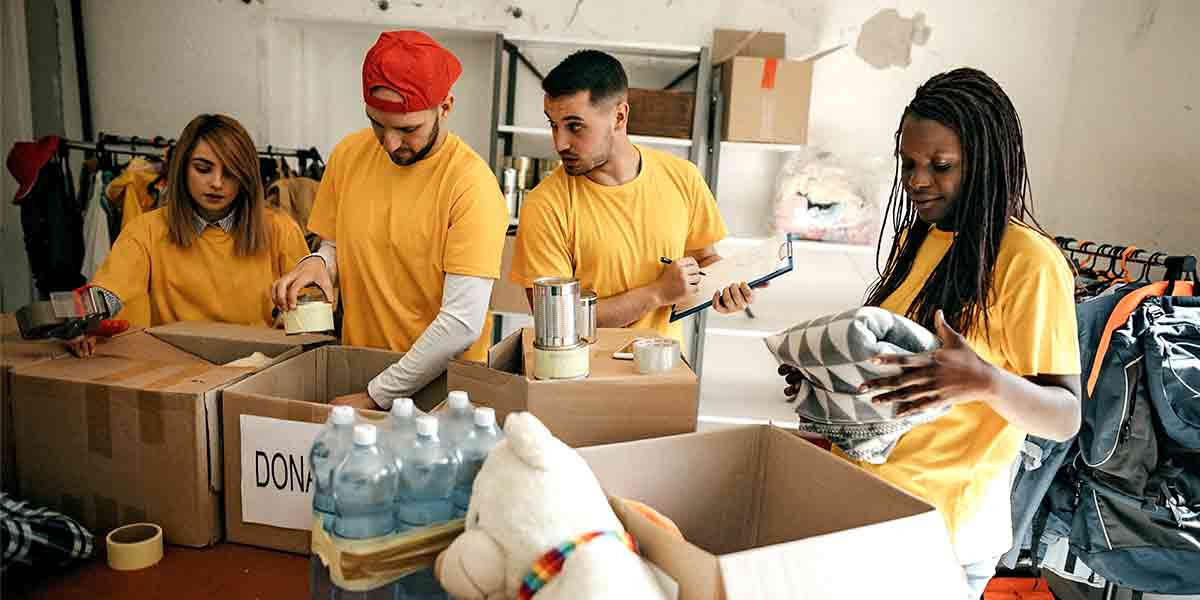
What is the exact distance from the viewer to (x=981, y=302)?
3.43 feet

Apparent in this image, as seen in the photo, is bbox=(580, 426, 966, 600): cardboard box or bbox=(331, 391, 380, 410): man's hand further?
bbox=(331, 391, 380, 410): man's hand

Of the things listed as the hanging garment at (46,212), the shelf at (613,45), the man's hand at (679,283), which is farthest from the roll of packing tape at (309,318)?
the shelf at (613,45)

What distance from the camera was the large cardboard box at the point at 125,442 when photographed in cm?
109

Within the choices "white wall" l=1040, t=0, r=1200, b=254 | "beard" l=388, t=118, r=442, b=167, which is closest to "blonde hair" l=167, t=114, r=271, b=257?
"beard" l=388, t=118, r=442, b=167

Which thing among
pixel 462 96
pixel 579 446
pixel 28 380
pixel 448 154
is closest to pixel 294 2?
pixel 462 96

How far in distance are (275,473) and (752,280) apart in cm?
97

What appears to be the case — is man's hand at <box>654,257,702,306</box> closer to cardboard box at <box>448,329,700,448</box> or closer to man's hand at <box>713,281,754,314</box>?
man's hand at <box>713,281,754,314</box>

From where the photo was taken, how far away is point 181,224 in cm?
182

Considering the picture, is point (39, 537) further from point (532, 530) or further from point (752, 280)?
point (752, 280)

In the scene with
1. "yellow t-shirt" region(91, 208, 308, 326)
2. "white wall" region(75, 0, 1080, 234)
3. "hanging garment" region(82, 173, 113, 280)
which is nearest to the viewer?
"yellow t-shirt" region(91, 208, 308, 326)

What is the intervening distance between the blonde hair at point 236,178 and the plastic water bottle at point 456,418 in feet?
4.02

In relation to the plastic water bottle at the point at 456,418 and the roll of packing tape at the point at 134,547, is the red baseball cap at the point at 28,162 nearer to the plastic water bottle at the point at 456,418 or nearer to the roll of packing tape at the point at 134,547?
the roll of packing tape at the point at 134,547

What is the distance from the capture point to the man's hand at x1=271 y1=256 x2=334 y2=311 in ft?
4.64

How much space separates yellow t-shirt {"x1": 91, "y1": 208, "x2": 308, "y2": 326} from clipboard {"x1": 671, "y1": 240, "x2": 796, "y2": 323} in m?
1.07
